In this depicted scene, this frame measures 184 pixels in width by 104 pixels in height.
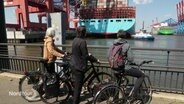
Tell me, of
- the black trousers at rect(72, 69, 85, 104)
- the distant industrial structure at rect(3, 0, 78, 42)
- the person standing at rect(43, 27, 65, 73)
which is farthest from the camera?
the distant industrial structure at rect(3, 0, 78, 42)

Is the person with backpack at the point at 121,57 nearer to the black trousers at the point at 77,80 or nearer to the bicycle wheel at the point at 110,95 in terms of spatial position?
the bicycle wheel at the point at 110,95

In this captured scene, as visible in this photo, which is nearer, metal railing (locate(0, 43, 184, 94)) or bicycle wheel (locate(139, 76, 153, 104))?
bicycle wheel (locate(139, 76, 153, 104))

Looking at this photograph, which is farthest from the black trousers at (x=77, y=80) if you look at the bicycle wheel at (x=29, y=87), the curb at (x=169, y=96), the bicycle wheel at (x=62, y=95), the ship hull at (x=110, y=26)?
the ship hull at (x=110, y=26)

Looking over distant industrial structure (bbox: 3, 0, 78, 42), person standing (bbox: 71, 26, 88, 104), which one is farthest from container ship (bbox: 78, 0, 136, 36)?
person standing (bbox: 71, 26, 88, 104)

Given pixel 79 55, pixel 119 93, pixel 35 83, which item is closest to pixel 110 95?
pixel 119 93

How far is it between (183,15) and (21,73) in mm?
122406

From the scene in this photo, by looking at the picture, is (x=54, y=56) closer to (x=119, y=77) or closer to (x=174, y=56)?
(x=119, y=77)

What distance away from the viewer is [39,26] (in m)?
57.4

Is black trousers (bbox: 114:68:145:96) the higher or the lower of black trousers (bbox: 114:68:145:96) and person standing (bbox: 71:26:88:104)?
the lower

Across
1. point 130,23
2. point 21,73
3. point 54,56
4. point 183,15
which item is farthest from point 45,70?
point 183,15

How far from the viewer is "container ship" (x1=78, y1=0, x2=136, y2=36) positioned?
76.4 meters

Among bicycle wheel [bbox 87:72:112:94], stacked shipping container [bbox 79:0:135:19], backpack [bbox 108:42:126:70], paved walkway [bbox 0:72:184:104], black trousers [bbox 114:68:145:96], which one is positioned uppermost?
stacked shipping container [bbox 79:0:135:19]

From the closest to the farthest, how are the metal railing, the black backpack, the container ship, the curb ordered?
the black backpack → the curb → the metal railing → the container ship

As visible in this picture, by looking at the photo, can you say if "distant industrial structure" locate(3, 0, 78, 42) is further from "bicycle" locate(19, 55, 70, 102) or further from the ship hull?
"bicycle" locate(19, 55, 70, 102)
